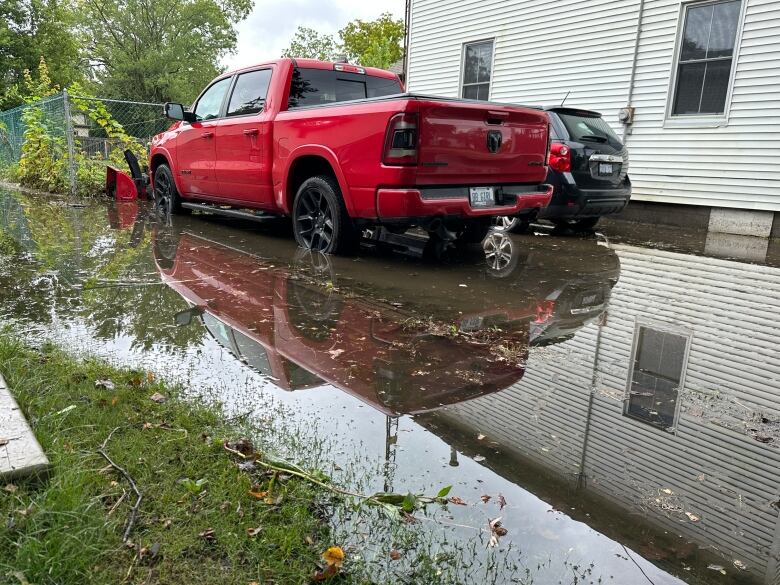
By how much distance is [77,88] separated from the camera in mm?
13180

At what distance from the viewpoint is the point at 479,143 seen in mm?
5645

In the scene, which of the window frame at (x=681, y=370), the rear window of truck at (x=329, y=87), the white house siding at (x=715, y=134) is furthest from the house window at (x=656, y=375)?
the white house siding at (x=715, y=134)

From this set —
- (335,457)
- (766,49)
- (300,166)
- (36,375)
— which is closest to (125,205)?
(300,166)

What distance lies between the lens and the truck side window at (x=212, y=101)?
790cm

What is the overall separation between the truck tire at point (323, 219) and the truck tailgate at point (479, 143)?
115 cm

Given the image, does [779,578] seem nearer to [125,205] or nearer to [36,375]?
[36,375]

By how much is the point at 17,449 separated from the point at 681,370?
3433 mm

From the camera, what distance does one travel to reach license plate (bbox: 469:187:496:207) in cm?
578

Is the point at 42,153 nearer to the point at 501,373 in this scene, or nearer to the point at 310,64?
the point at 310,64

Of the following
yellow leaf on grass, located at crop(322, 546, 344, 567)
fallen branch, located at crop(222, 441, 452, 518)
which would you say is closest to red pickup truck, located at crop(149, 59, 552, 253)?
fallen branch, located at crop(222, 441, 452, 518)

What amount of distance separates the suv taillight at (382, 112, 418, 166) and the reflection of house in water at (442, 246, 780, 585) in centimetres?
212

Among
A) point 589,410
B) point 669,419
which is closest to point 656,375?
point 669,419

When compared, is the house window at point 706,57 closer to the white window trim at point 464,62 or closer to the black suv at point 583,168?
the black suv at point 583,168

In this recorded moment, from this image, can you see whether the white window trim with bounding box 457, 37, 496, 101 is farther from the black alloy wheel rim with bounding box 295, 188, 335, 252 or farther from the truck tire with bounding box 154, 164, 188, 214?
the black alloy wheel rim with bounding box 295, 188, 335, 252
